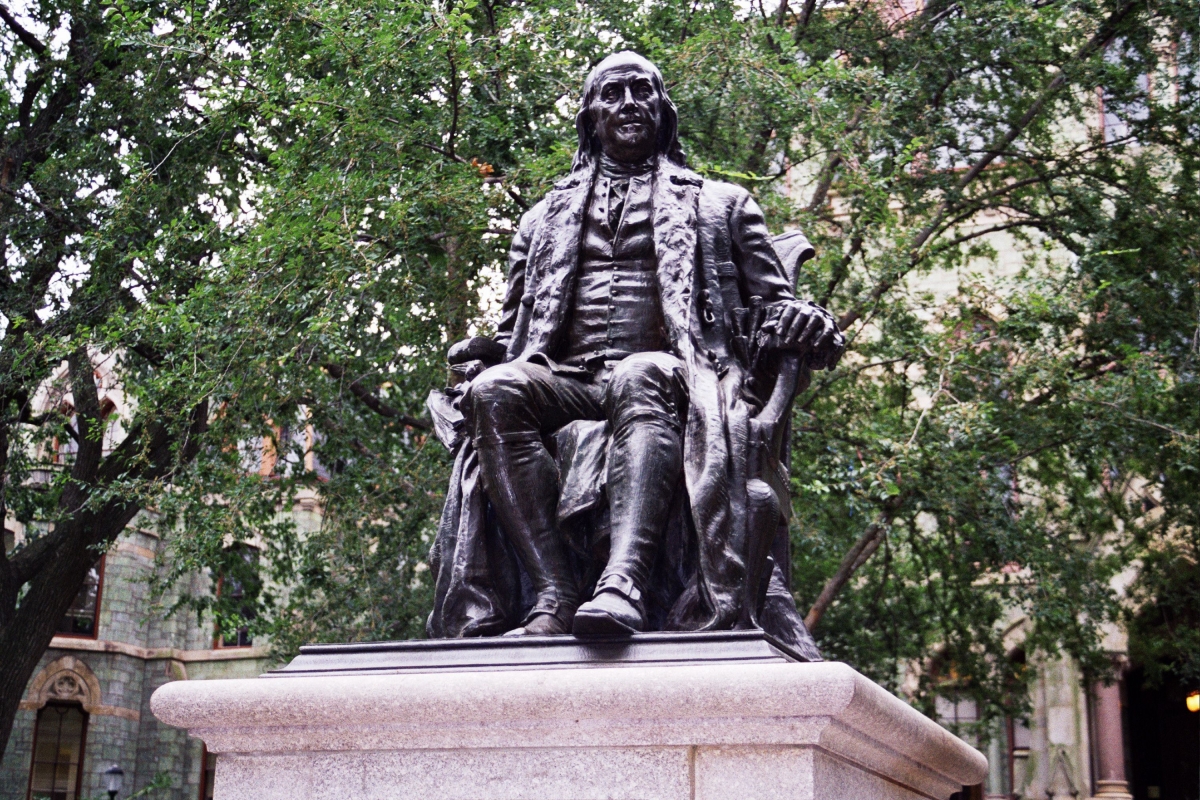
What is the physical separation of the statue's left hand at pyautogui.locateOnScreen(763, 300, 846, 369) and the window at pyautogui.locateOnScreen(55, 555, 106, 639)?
27.3 meters

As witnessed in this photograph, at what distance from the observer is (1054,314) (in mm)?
13086

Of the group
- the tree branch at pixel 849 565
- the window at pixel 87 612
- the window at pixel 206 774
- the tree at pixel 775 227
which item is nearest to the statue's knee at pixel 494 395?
the tree at pixel 775 227

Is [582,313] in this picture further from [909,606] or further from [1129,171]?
[909,606]

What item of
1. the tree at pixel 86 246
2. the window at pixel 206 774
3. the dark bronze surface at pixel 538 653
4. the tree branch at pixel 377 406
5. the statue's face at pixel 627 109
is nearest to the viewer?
the dark bronze surface at pixel 538 653

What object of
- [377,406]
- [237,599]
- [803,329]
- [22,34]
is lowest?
[803,329]

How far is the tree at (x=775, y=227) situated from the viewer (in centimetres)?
1174

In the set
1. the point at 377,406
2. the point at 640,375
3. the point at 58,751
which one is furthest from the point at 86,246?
the point at 58,751

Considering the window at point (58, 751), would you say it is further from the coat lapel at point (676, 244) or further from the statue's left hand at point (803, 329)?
the statue's left hand at point (803, 329)

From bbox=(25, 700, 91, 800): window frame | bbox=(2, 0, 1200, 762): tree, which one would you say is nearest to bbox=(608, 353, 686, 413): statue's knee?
bbox=(2, 0, 1200, 762): tree

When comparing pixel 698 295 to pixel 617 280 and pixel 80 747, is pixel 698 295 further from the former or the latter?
pixel 80 747

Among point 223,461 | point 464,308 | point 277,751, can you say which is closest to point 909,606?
point 464,308

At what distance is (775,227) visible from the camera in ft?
40.8

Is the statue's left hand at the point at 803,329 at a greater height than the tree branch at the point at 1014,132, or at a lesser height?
lesser

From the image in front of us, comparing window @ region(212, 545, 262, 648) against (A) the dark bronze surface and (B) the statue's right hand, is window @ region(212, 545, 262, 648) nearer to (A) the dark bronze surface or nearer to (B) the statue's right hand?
(B) the statue's right hand
